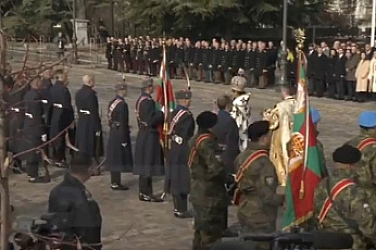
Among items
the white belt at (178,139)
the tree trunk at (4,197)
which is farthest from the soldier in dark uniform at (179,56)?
the tree trunk at (4,197)

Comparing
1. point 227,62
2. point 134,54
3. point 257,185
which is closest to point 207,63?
point 227,62

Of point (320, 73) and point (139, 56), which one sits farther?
point (139, 56)

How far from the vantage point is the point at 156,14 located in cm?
3666

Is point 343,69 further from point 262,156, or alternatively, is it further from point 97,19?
point 97,19

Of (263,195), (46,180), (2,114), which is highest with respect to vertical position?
(2,114)

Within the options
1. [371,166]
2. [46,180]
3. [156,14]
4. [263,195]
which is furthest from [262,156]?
[156,14]

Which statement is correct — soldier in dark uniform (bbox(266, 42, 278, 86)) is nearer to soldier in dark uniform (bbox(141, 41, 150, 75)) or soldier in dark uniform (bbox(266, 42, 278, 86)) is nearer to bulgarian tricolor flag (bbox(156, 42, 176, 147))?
soldier in dark uniform (bbox(141, 41, 150, 75))

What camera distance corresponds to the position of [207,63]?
102 ft

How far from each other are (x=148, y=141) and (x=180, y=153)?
1.17 m

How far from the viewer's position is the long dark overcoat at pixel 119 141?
41.9 ft

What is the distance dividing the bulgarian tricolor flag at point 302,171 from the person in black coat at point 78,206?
9.53 feet

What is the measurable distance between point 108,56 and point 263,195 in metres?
30.5

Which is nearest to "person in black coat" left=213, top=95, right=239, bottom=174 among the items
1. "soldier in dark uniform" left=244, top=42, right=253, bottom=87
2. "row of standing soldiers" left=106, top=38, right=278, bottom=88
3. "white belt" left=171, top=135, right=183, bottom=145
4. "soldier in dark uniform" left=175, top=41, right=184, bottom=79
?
"white belt" left=171, top=135, right=183, bottom=145

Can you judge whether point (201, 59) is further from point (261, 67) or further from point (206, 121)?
point (206, 121)
